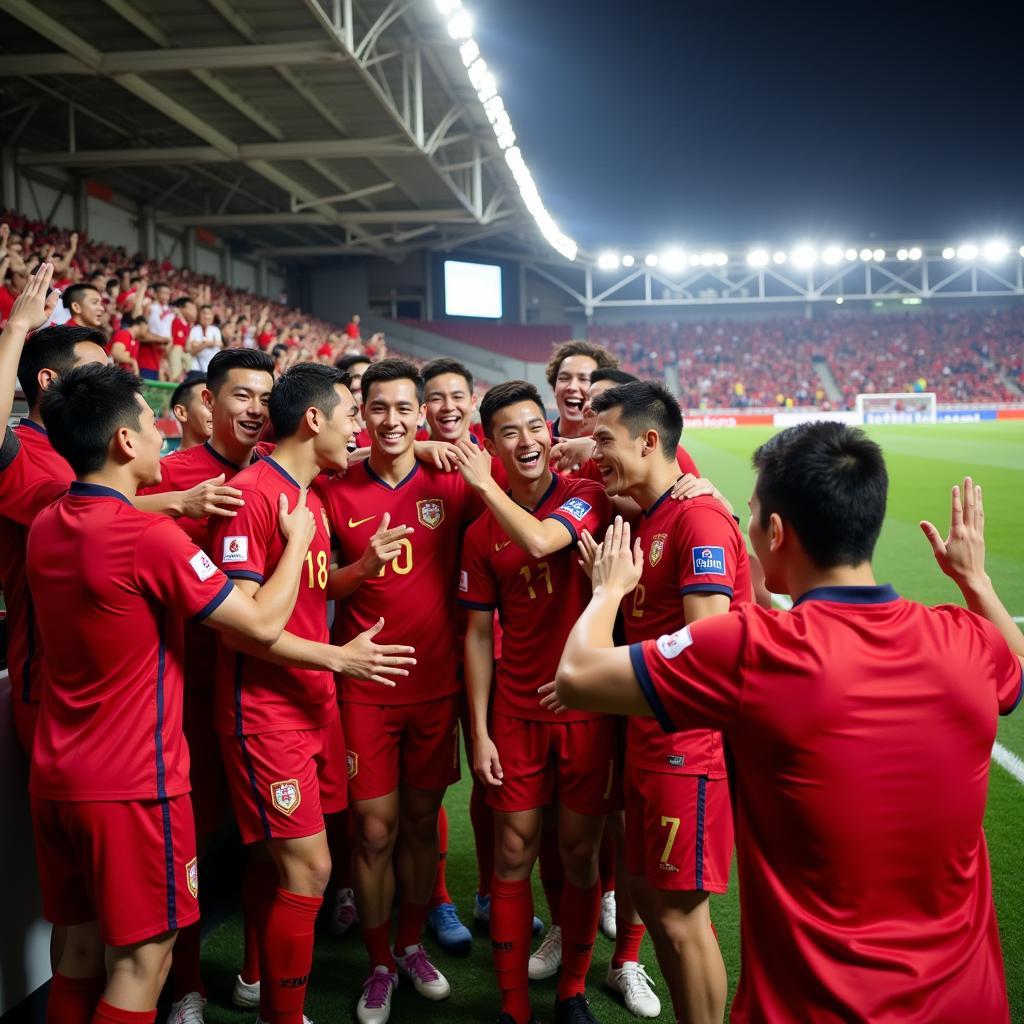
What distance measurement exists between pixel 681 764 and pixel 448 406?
2.07 m

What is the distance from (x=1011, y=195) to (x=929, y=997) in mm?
55484

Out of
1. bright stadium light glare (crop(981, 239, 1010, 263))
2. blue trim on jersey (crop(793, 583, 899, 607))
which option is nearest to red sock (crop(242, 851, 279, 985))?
blue trim on jersey (crop(793, 583, 899, 607))

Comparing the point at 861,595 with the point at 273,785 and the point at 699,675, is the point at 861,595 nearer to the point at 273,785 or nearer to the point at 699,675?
the point at 699,675

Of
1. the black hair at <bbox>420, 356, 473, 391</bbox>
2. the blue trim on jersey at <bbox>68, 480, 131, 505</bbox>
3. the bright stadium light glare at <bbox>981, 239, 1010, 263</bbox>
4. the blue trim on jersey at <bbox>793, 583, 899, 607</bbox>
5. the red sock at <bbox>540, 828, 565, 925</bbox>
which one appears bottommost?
the red sock at <bbox>540, 828, 565, 925</bbox>

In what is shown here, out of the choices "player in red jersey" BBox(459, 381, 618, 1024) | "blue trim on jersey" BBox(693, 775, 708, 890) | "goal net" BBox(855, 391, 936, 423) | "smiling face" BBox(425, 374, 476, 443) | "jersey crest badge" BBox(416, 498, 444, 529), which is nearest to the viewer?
"blue trim on jersey" BBox(693, 775, 708, 890)

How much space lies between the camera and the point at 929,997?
1.65m

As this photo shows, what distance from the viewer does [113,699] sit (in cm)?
243

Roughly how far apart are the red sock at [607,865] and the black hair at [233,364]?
2.35 m

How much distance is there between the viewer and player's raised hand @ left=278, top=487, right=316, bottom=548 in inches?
109

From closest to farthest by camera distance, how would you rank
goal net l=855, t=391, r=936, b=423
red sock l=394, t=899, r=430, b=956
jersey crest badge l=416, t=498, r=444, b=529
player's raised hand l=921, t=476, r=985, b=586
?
player's raised hand l=921, t=476, r=985, b=586 → red sock l=394, t=899, r=430, b=956 → jersey crest badge l=416, t=498, r=444, b=529 → goal net l=855, t=391, r=936, b=423

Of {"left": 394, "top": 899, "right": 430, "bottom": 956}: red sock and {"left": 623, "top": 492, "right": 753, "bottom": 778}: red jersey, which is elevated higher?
{"left": 623, "top": 492, "right": 753, "bottom": 778}: red jersey

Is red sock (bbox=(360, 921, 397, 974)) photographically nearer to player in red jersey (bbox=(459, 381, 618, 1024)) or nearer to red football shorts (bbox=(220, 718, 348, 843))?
player in red jersey (bbox=(459, 381, 618, 1024))

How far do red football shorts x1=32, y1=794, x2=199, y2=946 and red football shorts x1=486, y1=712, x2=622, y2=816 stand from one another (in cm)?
109

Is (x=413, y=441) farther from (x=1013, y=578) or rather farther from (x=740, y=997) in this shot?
(x=1013, y=578)
